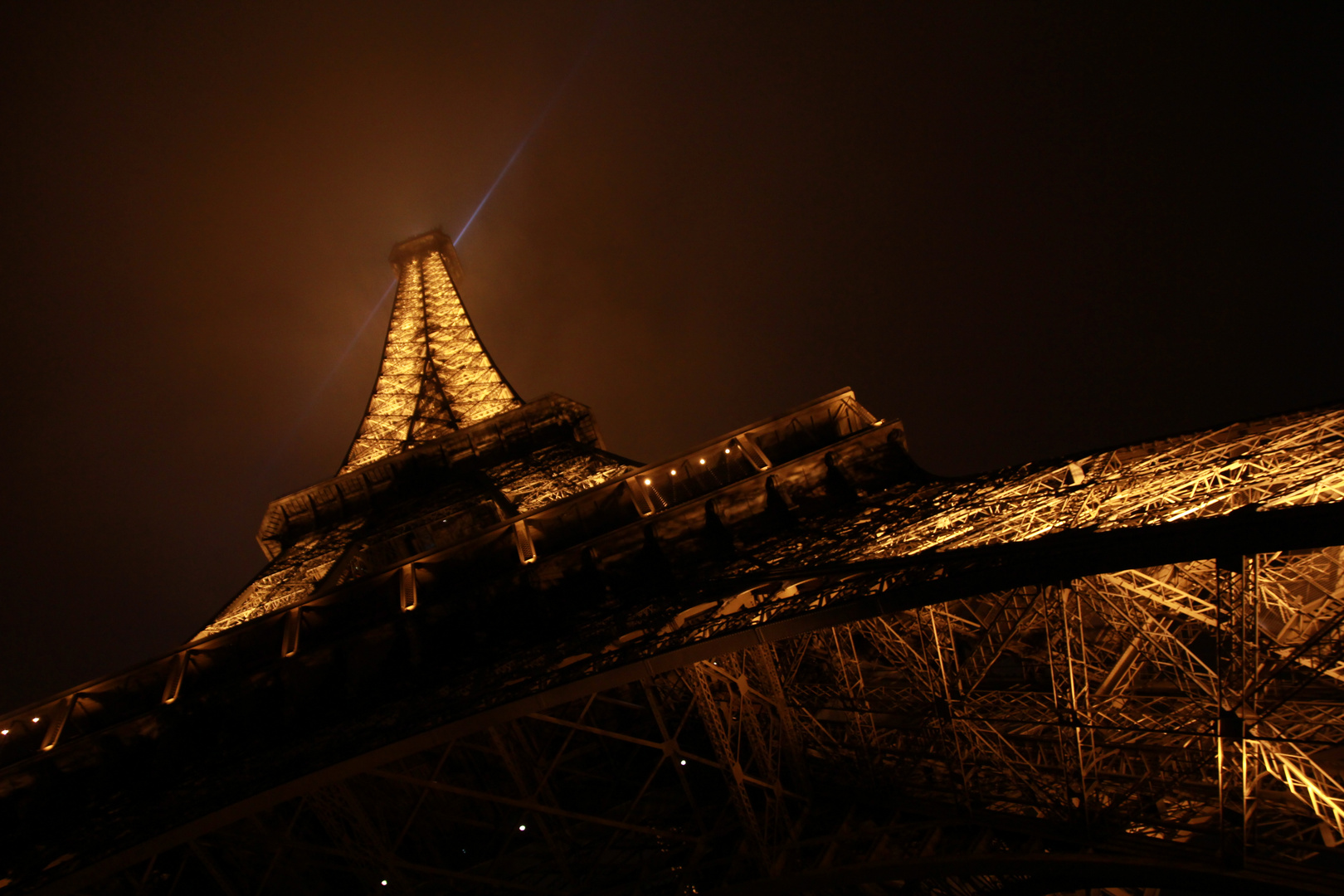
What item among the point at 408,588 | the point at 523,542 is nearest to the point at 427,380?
the point at 408,588

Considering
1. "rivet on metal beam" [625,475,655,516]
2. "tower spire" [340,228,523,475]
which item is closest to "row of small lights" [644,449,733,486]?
"rivet on metal beam" [625,475,655,516]

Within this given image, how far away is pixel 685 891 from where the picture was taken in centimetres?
915

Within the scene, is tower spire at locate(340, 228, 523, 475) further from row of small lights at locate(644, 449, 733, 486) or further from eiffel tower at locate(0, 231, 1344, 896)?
row of small lights at locate(644, 449, 733, 486)

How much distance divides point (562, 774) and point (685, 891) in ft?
14.1

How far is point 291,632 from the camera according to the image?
12.1m

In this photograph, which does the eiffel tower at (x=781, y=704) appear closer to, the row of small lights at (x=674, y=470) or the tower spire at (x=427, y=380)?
the row of small lights at (x=674, y=470)

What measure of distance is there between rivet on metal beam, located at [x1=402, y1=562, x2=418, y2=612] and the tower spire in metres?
16.6

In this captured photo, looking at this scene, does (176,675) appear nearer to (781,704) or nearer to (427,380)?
(781,704)

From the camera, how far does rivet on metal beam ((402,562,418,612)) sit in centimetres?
1235

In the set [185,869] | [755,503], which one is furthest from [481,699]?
[185,869]

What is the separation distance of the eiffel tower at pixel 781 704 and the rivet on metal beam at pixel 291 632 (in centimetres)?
6

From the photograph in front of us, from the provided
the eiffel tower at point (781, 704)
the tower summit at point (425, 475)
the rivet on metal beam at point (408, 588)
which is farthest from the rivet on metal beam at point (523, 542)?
the tower summit at point (425, 475)

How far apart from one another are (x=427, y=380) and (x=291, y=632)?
1067 inches

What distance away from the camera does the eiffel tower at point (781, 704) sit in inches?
275
